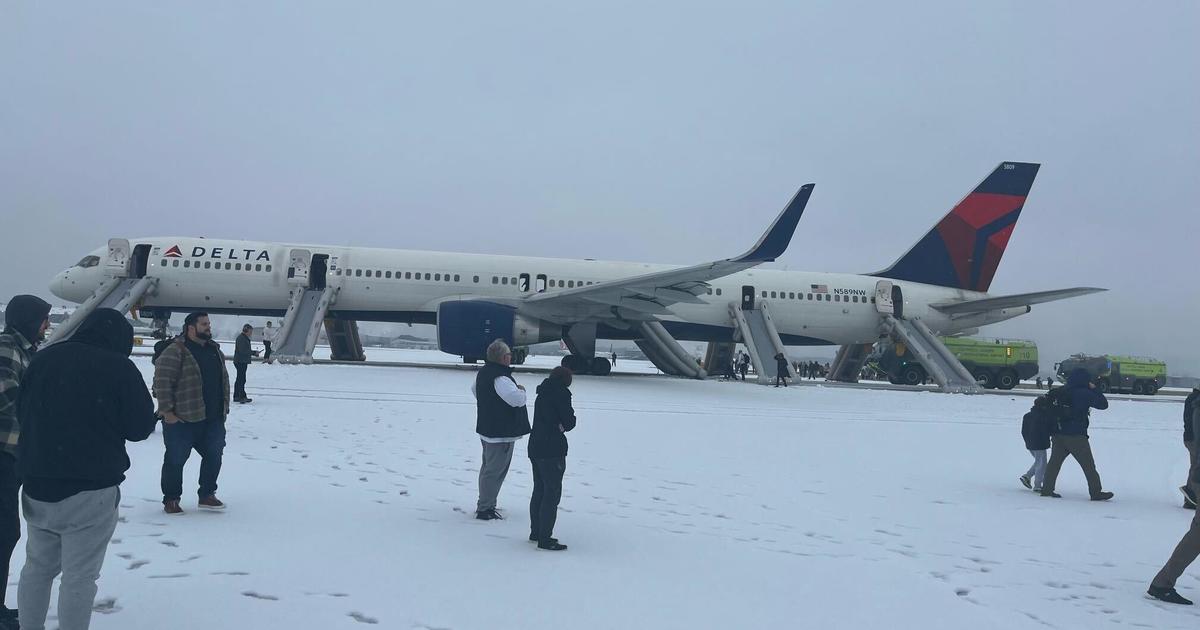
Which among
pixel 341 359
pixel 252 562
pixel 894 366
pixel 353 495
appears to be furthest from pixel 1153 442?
pixel 341 359

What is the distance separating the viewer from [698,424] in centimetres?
1157

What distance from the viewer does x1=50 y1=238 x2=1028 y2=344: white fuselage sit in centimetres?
2136

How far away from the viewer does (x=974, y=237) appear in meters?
26.0

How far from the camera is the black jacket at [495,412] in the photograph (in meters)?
5.50

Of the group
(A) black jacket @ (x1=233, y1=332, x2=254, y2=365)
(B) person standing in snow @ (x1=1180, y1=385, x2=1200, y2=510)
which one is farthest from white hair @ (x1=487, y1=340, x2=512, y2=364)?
(A) black jacket @ (x1=233, y1=332, x2=254, y2=365)

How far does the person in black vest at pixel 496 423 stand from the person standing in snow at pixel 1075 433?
5885 mm

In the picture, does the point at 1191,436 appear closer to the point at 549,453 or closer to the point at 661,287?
the point at 549,453

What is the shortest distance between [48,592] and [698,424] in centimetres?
933

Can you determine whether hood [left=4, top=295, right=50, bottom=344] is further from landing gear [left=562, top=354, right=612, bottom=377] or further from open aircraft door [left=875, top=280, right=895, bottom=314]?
open aircraft door [left=875, top=280, right=895, bottom=314]

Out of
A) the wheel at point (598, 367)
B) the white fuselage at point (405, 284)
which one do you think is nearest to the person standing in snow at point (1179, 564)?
the white fuselage at point (405, 284)

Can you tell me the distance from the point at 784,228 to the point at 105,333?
16.5 metres

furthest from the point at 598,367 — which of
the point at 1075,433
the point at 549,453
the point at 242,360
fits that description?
the point at 549,453

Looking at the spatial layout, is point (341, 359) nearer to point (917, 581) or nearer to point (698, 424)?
point (698, 424)

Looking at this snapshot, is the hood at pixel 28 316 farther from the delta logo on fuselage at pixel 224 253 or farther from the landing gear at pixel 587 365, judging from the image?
the delta logo on fuselage at pixel 224 253
